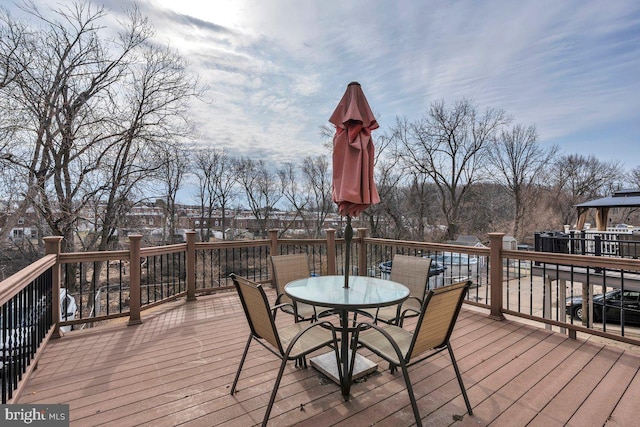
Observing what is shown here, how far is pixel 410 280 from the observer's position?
3191 mm

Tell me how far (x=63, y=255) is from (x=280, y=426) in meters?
3.09

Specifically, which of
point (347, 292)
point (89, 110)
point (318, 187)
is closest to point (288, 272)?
point (347, 292)

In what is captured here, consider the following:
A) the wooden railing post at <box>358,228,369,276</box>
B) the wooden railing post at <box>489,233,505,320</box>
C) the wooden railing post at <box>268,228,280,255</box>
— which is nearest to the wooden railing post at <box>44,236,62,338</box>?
the wooden railing post at <box>268,228,280,255</box>

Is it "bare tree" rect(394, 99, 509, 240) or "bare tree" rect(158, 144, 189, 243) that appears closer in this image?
"bare tree" rect(158, 144, 189, 243)

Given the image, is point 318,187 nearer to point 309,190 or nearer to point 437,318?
point 309,190

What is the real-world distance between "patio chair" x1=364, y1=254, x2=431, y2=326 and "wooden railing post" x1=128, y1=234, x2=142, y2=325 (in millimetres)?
2873

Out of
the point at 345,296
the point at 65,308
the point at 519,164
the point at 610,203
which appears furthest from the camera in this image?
the point at 519,164

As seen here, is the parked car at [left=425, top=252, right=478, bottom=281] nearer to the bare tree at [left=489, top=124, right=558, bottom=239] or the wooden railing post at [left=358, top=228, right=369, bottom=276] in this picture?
the wooden railing post at [left=358, top=228, right=369, bottom=276]

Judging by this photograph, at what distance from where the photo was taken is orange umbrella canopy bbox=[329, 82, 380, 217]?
240 cm

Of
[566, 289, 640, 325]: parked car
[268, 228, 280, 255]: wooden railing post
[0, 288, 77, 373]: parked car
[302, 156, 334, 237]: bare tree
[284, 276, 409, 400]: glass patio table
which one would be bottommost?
[566, 289, 640, 325]: parked car

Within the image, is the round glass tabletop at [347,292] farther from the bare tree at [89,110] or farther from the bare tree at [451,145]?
the bare tree at [451,145]

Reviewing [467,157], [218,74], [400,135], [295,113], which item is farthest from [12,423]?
[467,157]

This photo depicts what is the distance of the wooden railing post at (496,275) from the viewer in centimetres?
377

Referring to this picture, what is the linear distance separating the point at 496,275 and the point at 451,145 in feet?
54.1
